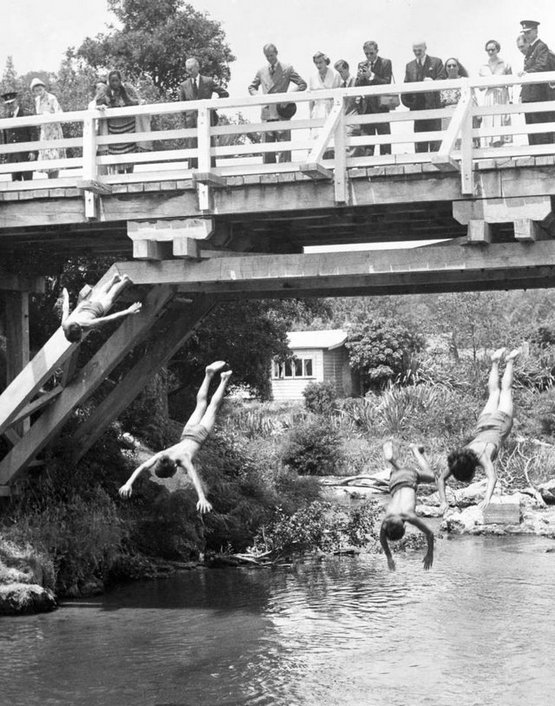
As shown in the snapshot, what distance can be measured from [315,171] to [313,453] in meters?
21.7

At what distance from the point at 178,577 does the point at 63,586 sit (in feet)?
8.49

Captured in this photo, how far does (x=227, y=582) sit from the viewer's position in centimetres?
2253

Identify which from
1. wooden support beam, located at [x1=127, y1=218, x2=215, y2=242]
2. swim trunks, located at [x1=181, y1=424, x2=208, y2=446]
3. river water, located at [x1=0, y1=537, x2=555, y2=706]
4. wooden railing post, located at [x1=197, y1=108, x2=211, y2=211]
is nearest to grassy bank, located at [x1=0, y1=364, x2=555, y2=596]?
river water, located at [x1=0, y1=537, x2=555, y2=706]

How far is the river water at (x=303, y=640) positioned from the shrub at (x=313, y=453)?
13867 millimetres

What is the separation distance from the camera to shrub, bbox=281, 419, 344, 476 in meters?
37.9

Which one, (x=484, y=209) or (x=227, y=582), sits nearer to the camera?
(x=484, y=209)

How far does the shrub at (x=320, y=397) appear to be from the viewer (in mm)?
47531

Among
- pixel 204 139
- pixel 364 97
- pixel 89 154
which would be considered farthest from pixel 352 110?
pixel 89 154

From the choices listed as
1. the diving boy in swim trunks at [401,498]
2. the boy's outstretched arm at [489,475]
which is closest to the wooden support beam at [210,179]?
the diving boy in swim trunks at [401,498]

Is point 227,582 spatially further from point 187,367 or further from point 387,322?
point 387,322

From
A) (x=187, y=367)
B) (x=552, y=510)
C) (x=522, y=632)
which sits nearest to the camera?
(x=522, y=632)

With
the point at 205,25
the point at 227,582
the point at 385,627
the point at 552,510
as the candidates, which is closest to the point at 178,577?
the point at 227,582

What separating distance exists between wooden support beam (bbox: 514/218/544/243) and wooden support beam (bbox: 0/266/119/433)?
577 centimetres

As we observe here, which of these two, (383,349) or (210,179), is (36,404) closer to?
(210,179)
